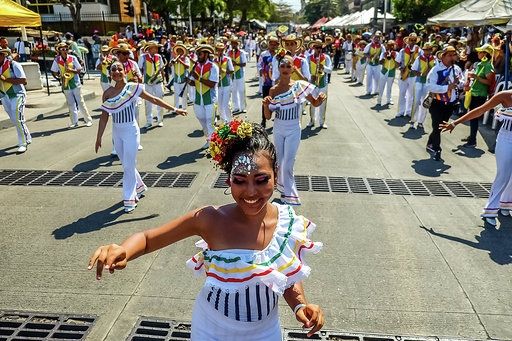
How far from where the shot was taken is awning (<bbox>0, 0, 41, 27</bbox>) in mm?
13030

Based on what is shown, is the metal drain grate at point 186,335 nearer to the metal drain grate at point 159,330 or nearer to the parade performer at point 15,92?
the metal drain grate at point 159,330

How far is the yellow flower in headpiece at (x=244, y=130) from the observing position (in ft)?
7.57

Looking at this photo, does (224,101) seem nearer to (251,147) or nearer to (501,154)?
(501,154)

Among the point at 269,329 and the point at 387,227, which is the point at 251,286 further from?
the point at 387,227

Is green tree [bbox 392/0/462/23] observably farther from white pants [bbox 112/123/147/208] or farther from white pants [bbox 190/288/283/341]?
white pants [bbox 190/288/283/341]

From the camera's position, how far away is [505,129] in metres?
5.62

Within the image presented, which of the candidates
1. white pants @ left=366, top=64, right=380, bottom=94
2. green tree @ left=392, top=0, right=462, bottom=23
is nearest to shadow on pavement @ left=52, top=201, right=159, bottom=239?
white pants @ left=366, top=64, right=380, bottom=94

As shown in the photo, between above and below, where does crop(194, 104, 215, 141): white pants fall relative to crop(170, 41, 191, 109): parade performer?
below

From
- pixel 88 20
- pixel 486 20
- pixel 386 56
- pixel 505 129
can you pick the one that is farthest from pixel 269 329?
pixel 88 20

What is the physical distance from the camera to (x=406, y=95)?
13.2 metres

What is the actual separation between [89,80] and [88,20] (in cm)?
2434

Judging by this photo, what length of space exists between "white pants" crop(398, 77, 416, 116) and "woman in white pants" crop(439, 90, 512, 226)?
7.06m

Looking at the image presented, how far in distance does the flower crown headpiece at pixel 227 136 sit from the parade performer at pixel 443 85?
24.1 ft

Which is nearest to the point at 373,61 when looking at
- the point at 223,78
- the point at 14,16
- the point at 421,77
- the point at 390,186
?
the point at 421,77
